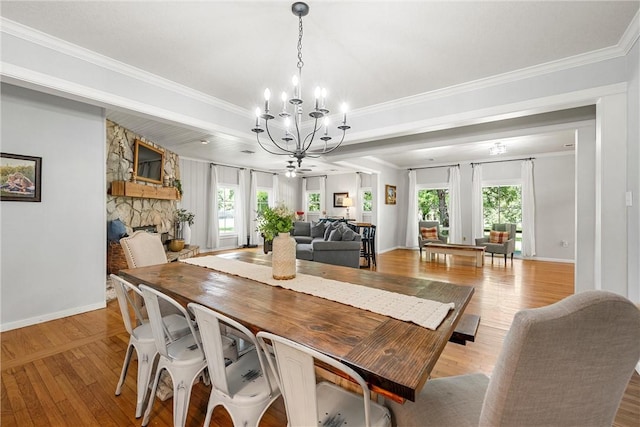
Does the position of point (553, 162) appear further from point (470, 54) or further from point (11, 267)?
point (11, 267)

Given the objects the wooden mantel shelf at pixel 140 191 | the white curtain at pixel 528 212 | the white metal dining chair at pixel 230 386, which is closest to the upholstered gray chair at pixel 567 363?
the white metal dining chair at pixel 230 386

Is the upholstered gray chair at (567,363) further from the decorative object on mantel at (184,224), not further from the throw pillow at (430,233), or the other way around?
the throw pillow at (430,233)

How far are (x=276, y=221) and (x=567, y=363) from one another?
4.99ft

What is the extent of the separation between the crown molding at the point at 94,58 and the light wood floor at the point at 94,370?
8.23ft

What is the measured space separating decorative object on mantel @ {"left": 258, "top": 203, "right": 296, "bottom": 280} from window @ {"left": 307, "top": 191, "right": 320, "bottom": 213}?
25.6 feet

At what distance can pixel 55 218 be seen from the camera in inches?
118

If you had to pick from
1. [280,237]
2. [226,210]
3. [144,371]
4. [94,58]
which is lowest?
[144,371]

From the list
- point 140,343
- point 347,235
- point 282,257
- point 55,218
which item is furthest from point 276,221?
point 347,235

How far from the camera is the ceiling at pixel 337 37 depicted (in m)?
1.89

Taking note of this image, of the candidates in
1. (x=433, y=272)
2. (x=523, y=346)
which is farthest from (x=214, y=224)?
(x=523, y=346)

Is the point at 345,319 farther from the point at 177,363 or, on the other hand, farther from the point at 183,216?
the point at 183,216

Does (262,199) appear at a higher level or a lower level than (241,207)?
higher

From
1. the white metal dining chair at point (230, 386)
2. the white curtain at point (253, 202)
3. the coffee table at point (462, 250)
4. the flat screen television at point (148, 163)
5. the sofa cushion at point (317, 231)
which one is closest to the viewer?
the white metal dining chair at point (230, 386)

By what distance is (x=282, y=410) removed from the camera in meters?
1.72
